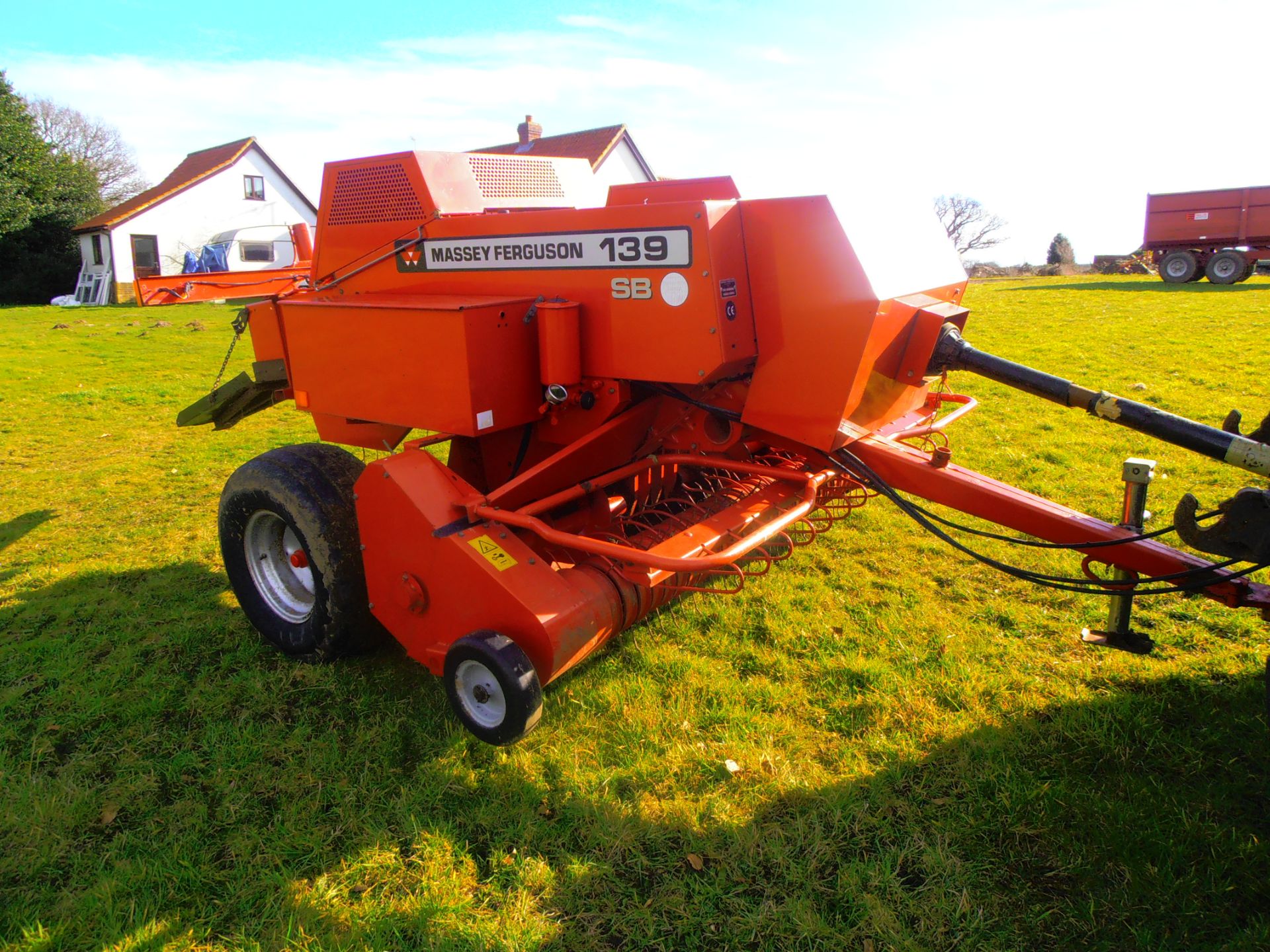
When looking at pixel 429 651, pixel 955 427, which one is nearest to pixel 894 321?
pixel 429 651

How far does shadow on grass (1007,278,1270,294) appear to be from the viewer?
17.0m

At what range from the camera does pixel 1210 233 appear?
770 inches

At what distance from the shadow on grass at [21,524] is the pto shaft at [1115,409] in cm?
595

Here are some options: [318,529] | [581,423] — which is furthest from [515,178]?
[318,529]

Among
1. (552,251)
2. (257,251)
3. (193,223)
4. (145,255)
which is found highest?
(193,223)

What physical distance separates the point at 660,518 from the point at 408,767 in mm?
1710

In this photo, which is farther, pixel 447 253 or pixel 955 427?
pixel 955 427

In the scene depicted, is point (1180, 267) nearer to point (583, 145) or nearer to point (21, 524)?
point (583, 145)

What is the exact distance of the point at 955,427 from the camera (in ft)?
25.0

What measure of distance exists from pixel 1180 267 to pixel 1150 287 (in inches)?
74.5

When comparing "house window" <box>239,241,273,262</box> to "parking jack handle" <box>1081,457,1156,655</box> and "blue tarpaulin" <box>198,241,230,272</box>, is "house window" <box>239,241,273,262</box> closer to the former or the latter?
"blue tarpaulin" <box>198,241,230,272</box>

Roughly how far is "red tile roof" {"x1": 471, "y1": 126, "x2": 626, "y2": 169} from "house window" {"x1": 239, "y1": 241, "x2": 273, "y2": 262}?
947cm

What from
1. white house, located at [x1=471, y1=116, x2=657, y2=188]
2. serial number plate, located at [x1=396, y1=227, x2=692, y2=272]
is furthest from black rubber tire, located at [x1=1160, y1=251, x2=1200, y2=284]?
serial number plate, located at [x1=396, y1=227, x2=692, y2=272]

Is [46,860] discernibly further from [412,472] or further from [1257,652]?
[1257,652]
